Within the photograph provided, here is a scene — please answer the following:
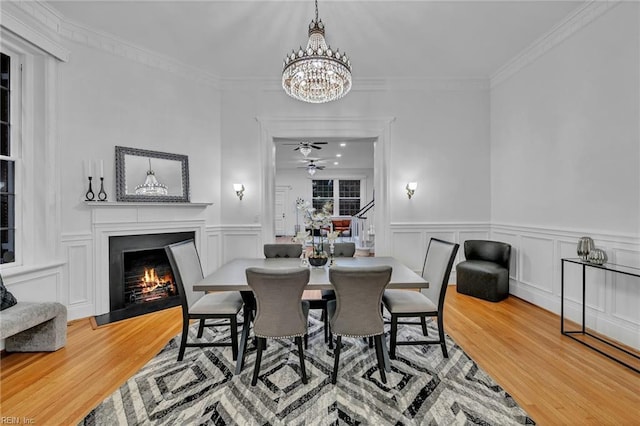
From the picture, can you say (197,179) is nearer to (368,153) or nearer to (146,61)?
(146,61)

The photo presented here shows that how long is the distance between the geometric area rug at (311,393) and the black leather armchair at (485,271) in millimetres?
1687

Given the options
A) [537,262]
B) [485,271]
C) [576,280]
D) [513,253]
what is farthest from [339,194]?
[576,280]

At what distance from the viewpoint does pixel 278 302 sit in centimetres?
206

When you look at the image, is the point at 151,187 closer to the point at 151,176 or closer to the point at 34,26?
the point at 151,176

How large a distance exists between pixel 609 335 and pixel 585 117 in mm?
2216

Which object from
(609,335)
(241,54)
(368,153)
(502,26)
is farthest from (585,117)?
(368,153)

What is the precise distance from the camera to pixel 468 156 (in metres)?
4.70

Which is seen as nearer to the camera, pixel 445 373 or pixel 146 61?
pixel 445 373

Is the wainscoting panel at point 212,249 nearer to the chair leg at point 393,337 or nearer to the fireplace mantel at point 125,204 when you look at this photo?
the fireplace mantel at point 125,204

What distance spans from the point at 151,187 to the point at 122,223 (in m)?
0.57

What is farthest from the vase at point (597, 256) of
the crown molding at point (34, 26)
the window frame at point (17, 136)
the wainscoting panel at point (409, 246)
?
the crown molding at point (34, 26)

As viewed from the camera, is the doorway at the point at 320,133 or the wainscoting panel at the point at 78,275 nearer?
the wainscoting panel at the point at 78,275

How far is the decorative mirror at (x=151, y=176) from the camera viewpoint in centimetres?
361

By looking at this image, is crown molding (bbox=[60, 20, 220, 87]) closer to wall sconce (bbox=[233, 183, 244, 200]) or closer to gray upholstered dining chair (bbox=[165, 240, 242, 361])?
wall sconce (bbox=[233, 183, 244, 200])
